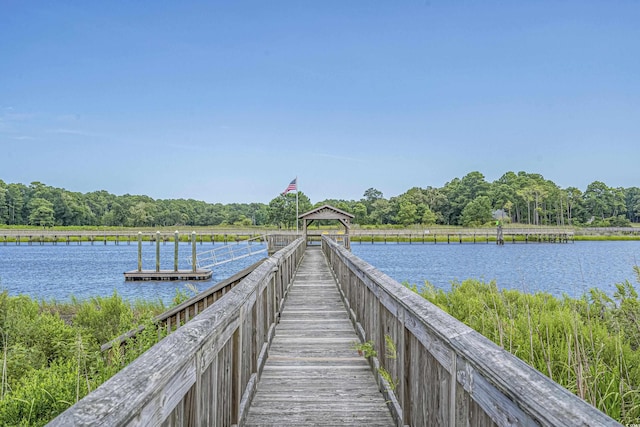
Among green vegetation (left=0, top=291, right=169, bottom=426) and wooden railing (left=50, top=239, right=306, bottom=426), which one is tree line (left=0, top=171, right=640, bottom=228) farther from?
wooden railing (left=50, top=239, right=306, bottom=426)

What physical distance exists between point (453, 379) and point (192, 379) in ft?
3.90

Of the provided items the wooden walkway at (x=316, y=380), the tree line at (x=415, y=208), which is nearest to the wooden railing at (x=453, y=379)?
the wooden walkway at (x=316, y=380)

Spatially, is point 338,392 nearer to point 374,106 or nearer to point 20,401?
point 20,401

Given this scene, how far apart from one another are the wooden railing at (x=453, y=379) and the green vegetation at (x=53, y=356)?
95.2 inches

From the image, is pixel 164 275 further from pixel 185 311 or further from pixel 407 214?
pixel 407 214

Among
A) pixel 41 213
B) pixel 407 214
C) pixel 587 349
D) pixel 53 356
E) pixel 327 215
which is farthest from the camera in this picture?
pixel 41 213

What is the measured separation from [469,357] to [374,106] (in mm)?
71793

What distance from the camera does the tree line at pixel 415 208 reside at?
95625mm

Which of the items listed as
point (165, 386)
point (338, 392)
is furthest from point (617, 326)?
point (165, 386)

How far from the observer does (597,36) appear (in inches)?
2447

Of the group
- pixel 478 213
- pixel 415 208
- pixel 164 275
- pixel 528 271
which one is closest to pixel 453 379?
pixel 164 275

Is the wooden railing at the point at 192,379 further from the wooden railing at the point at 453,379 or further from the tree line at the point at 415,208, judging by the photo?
the tree line at the point at 415,208

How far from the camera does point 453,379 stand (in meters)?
1.85

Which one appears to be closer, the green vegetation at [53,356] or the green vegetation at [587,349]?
the green vegetation at [587,349]
